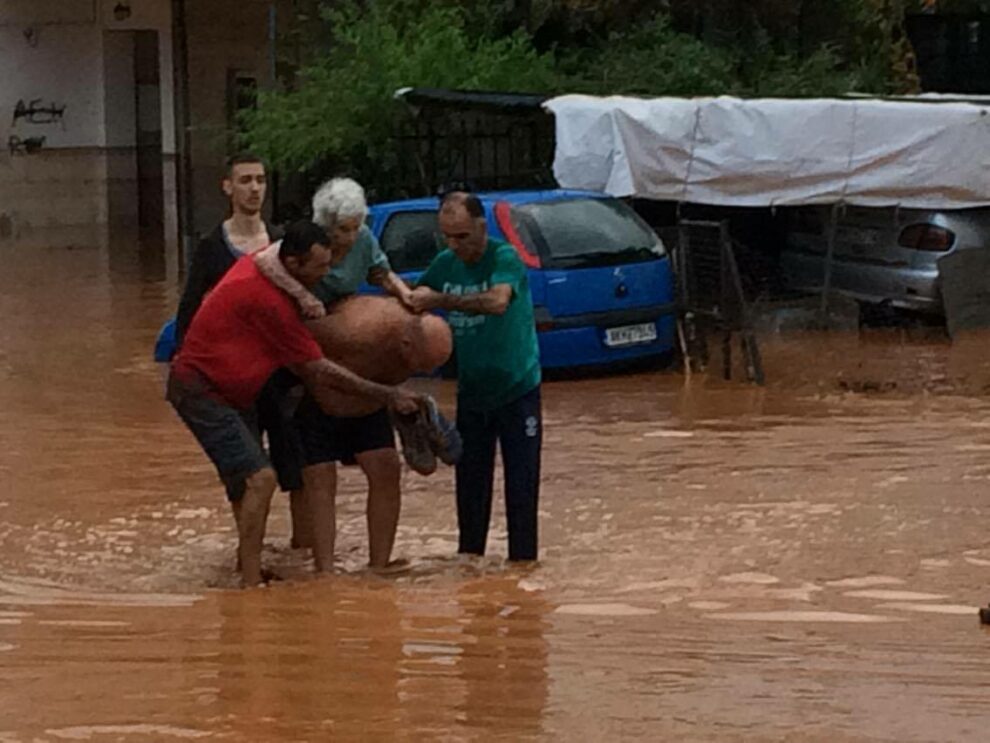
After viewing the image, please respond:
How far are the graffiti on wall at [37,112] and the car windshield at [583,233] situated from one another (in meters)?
18.7

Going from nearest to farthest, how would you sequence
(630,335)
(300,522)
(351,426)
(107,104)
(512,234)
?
(351,426), (300,522), (512,234), (630,335), (107,104)

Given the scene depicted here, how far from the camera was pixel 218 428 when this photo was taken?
879 cm

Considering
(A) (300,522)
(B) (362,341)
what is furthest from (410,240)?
(B) (362,341)

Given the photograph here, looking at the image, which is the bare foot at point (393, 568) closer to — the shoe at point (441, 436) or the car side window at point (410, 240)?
the shoe at point (441, 436)

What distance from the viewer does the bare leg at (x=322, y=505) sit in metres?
9.33

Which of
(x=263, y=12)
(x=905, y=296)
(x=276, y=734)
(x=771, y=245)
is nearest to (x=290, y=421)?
(x=276, y=734)

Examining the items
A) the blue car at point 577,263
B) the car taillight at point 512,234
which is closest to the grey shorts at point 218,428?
the blue car at point 577,263

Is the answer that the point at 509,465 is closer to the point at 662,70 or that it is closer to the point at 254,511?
the point at 254,511

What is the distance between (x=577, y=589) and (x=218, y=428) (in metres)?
1.61

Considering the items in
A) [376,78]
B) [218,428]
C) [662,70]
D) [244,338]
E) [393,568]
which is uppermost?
[662,70]

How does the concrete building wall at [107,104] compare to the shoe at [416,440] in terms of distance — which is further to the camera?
the concrete building wall at [107,104]

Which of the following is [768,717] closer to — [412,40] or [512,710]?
[512,710]

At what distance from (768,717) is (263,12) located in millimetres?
25714

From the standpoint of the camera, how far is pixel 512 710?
685 cm
